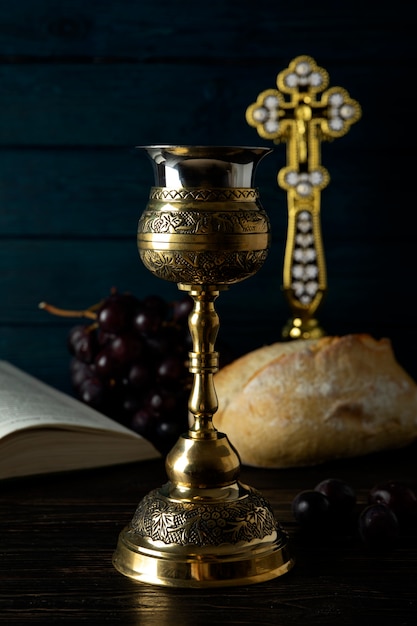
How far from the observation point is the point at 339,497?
39.2 inches

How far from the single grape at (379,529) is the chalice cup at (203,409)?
0.09 meters

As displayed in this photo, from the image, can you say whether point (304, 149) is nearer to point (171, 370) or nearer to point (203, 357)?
point (171, 370)

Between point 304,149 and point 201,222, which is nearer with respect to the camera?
point 201,222

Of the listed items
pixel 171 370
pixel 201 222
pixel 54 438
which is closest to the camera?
pixel 201 222

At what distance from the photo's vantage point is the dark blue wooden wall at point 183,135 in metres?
1.58

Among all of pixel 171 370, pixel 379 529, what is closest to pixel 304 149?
pixel 171 370

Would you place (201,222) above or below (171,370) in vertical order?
above

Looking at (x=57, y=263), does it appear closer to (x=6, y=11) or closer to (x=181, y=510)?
(x=6, y=11)

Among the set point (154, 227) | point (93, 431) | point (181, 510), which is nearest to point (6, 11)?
point (93, 431)

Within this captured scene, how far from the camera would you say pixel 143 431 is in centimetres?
139

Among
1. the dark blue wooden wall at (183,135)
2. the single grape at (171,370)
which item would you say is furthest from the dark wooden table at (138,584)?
the dark blue wooden wall at (183,135)

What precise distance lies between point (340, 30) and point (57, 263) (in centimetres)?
63

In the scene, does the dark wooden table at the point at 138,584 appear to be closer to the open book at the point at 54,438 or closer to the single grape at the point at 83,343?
the open book at the point at 54,438

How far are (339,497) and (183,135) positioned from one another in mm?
821
